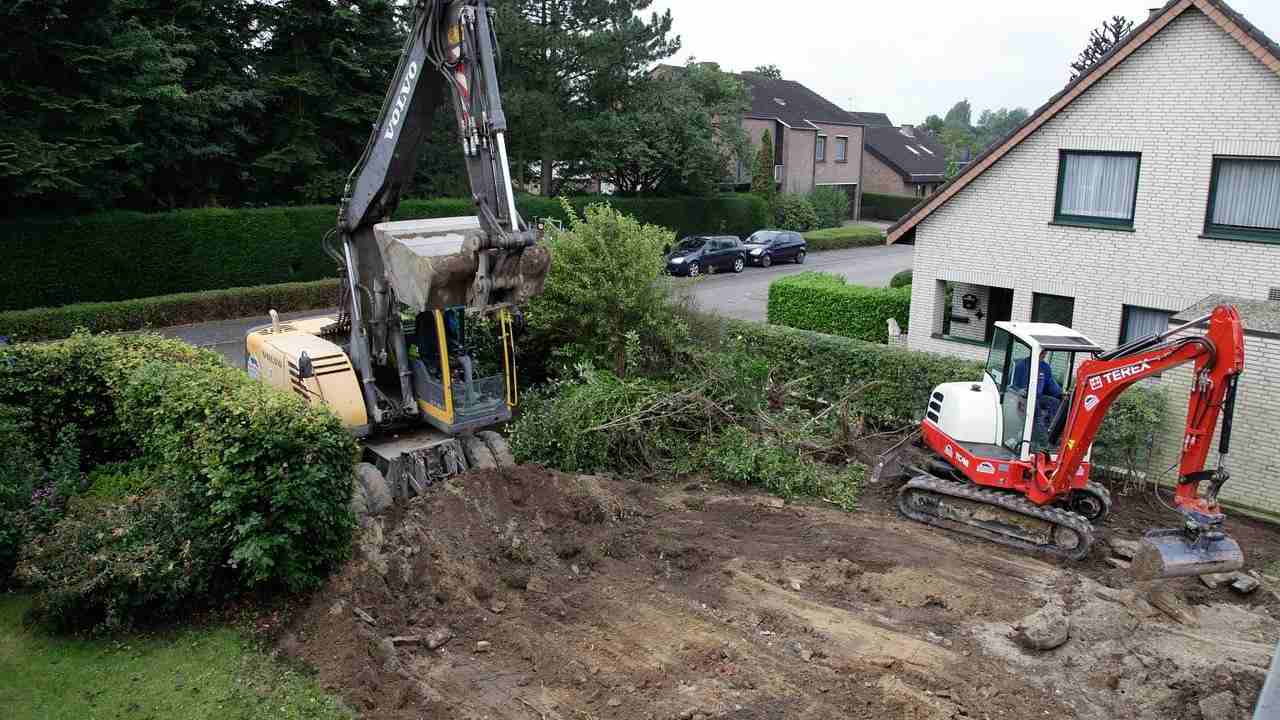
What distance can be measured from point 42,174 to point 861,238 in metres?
35.0

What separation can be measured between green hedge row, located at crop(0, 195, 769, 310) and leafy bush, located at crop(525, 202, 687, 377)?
16989 mm

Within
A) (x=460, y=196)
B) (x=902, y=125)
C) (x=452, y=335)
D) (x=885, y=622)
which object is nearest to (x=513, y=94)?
(x=460, y=196)

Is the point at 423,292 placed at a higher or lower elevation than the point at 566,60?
lower

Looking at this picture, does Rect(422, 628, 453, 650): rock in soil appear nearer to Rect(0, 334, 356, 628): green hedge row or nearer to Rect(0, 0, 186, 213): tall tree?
Rect(0, 334, 356, 628): green hedge row

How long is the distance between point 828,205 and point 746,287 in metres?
20.0

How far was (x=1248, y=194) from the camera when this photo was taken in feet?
50.5

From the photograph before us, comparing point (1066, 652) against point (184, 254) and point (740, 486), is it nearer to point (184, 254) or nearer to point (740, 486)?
point (740, 486)

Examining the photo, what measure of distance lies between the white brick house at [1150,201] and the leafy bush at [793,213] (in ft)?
99.2

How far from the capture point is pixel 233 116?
1150 inches

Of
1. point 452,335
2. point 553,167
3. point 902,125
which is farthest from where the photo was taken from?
point 902,125

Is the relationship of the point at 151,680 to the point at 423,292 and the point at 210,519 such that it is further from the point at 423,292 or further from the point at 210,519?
the point at 423,292

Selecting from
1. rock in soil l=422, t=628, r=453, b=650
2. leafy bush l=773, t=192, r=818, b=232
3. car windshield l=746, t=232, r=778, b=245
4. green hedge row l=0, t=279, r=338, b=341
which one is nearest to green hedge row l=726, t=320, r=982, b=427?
rock in soil l=422, t=628, r=453, b=650

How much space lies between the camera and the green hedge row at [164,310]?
2309 centimetres

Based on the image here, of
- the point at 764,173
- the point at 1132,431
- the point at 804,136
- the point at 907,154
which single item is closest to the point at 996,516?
the point at 1132,431
